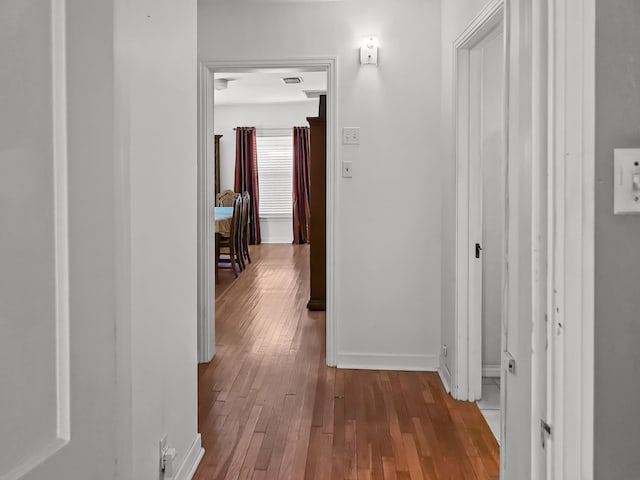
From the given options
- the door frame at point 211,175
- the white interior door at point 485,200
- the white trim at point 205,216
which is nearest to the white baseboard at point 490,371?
the white interior door at point 485,200

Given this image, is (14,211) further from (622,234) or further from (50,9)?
(622,234)

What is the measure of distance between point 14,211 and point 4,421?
225 mm

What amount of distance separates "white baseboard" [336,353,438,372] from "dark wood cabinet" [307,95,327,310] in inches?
61.0

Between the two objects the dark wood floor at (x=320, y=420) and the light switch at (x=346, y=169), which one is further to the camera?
the light switch at (x=346, y=169)

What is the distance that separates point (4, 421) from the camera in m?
0.55

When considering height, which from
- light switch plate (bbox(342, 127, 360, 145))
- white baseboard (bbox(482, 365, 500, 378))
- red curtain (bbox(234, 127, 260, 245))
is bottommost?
white baseboard (bbox(482, 365, 500, 378))

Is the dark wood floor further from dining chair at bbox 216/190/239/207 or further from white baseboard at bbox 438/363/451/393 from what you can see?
dining chair at bbox 216/190/239/207

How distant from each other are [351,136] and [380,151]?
216 millimetres

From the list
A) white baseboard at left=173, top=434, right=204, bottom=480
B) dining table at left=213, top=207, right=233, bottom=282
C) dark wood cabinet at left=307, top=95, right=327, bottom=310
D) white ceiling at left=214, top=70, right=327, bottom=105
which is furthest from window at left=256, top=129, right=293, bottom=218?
white baseboard at left=173, top=434, right=204, bottom=480

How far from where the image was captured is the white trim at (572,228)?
0.79 m

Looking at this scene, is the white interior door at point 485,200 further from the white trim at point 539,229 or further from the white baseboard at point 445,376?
the white trim at point 539,229

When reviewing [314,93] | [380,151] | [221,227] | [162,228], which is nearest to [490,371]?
[380,151]

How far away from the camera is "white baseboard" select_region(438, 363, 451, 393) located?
308cm

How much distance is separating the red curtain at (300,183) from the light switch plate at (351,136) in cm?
683
